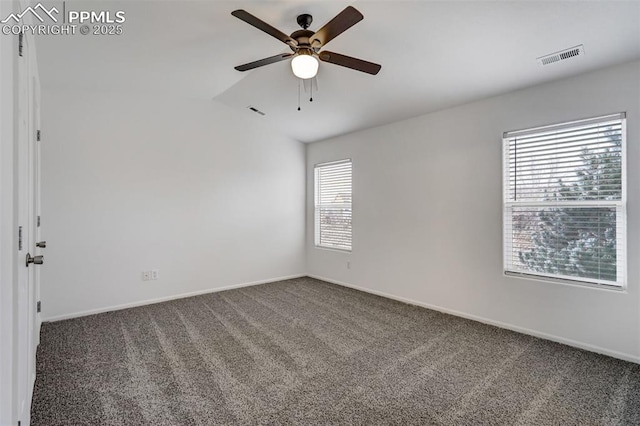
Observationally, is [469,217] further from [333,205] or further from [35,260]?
[35,260]

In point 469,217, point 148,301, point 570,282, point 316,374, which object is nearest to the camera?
point 316,374

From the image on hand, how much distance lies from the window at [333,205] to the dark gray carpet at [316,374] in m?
1.80

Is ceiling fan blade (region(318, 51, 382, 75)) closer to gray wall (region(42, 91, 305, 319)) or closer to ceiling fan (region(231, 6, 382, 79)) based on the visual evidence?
ceiling fan (region(231, 6, 382, 79))

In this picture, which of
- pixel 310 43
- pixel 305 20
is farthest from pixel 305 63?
pixel 305 20

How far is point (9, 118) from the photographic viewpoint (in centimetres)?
133

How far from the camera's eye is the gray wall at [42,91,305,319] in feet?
11.9

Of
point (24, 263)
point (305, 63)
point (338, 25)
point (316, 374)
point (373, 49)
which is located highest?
point (373, 49)

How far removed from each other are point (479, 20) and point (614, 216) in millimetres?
2036

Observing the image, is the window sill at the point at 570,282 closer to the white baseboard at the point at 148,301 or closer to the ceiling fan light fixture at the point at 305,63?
the ceiling fan light fixture at the point at 305,63

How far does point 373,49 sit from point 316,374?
9.48ft

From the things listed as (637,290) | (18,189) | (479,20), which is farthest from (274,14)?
(637,290)

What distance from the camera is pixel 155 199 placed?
13.9ft

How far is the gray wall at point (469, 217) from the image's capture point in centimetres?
267

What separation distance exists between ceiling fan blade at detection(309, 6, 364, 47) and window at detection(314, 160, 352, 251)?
114 inches
